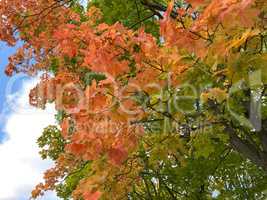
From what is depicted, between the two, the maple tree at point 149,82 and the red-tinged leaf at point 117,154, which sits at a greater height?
the maple tree at point 149,82

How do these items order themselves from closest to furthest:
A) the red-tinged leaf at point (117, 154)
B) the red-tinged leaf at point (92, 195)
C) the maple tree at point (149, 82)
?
the maple tree at point (149, 82)
the red-tinged leaf at point (117, 154)
the red-tinged leaf at point (92, 195)

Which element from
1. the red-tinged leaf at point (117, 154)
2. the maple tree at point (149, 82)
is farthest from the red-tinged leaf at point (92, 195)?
the red-tinged leaf at point (117, 154)

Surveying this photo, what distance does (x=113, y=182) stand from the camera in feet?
17.0

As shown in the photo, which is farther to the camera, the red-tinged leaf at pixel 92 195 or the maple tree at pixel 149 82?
the red-tinged leaf at pixel 92 195

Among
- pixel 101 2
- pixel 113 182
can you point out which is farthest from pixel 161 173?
pixel 113 182

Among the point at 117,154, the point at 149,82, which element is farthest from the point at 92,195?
the point at 149,82

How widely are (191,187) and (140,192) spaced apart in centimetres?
191

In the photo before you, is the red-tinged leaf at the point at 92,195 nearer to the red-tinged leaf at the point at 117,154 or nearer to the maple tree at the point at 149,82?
the maple tree at the point at 149,82

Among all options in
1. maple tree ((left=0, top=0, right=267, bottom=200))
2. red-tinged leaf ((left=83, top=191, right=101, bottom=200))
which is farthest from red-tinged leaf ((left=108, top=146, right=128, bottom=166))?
red-tinged leaf ((left=83, top=191, right=101, bottom=200))

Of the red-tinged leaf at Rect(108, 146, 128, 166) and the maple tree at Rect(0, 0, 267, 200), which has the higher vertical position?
the maple tree at Rect(0, 0, 267, 200)

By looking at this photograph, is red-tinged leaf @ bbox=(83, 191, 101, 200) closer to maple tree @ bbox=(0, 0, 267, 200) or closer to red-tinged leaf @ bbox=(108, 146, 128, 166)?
maple tree @ bbox=(0, 0, 267, 200)

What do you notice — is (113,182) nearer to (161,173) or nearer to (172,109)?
(172,109)

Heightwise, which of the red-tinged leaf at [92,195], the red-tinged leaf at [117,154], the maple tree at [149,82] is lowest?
the red-tinged leaf at [92,195]

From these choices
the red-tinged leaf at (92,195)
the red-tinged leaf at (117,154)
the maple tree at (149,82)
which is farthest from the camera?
the red-tinged leaf at (92,195)
